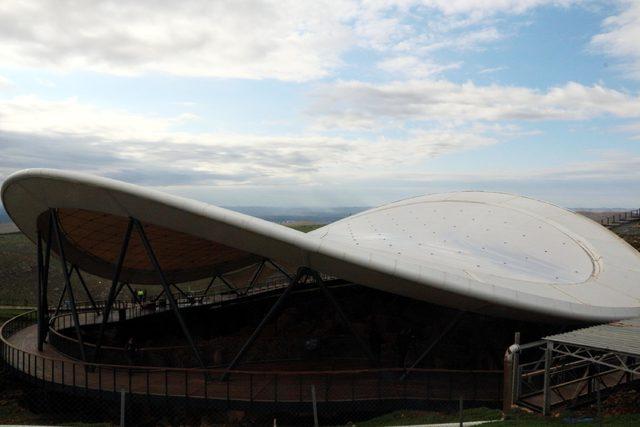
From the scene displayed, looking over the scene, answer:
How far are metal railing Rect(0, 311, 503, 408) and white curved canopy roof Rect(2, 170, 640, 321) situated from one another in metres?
2.29

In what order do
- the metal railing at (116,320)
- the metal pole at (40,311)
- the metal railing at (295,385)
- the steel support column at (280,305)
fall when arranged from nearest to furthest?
1. the metal railing at (295,385)
2. the steel support column at (280,305)
3. the metal railing at (116,320)
4. the metal pole at (40,311)

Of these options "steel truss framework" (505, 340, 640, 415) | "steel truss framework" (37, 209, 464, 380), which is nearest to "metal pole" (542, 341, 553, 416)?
"steel truss framework" (505, 340, 640, 415)

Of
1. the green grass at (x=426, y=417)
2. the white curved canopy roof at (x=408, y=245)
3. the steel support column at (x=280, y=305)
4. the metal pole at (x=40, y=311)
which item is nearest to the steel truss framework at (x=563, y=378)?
the green grass at (x=426, y=417)

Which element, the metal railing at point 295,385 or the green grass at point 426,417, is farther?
the metal railing at point 295,385

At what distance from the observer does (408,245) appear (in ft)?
61.8

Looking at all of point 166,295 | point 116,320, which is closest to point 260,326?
point 166,295

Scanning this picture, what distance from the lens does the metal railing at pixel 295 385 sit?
14148 mm

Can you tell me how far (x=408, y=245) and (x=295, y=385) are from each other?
6703 mm

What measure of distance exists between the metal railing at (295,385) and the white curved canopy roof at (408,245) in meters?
2.29

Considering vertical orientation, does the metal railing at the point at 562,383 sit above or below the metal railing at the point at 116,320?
above

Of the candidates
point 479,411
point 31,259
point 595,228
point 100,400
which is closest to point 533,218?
point 595,228

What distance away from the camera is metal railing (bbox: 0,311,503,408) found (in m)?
14.1

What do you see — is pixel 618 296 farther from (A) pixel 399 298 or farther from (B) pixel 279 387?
(B) pixel 279 387

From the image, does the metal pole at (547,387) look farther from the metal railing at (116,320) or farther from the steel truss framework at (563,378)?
the metal railing at (116,320)
